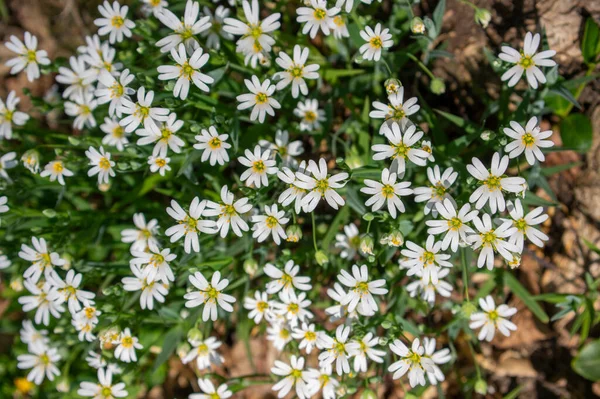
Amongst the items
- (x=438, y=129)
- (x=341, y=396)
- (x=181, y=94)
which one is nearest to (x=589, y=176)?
(x=438, y=129)

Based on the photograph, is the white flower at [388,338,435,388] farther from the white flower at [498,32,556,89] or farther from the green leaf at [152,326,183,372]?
the white flower at [498,32,556,89]

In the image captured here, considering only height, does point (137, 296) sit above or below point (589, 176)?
below

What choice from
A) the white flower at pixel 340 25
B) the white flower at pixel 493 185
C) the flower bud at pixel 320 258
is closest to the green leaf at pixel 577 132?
the white flower at pixel 493 185

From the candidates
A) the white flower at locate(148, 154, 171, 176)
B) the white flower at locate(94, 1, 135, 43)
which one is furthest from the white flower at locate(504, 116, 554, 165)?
the white flower at locate(94, 1, 135, 43)

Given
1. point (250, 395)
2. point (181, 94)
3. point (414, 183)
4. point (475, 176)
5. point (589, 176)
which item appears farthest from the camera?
point (250, 395)

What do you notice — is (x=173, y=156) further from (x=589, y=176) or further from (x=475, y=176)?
(x=589, y=176)

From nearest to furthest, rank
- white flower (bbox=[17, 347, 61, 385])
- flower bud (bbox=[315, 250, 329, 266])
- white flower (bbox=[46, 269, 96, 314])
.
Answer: flower bud (bbox=[315, 250, 329, 266])
white flower (bbox=[46, 269, 96, 314])
white flower (bbox=[17, 347, 61, 385])

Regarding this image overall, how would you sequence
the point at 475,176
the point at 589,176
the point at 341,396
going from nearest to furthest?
the point at 475,176 < the point at 341,396 < the point at 589,176
